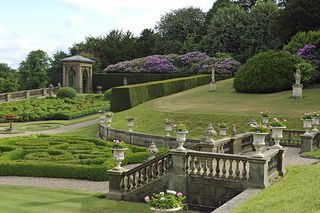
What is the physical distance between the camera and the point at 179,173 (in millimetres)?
14453

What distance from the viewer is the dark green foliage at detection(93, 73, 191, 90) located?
61719 mm

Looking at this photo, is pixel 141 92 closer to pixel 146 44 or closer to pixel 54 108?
pixel 54 108

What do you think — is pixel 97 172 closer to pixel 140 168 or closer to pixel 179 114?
pixel 140 168

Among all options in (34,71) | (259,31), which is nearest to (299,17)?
(259,31)

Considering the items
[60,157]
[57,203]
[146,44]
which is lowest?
[57,203]

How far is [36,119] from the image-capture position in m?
43.0

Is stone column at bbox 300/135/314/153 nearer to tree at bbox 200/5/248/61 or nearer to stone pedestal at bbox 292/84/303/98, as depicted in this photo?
stone pedestal at bbox 292/84/303/98

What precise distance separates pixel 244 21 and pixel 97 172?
51276 millimetres

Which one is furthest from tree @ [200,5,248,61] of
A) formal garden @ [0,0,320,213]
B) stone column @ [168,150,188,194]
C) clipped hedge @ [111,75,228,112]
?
→ stone column @ [168,150,188,194]

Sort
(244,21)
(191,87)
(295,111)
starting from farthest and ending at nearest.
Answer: (244,21)
(191,87)
(295,111)

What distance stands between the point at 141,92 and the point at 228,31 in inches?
1046

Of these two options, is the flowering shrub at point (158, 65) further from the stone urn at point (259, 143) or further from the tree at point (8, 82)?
the stone urn at point (259, 143)

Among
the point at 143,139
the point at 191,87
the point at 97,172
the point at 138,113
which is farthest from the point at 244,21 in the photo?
the point at 97,172

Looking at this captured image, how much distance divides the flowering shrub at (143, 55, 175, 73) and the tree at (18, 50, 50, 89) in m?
25.1
